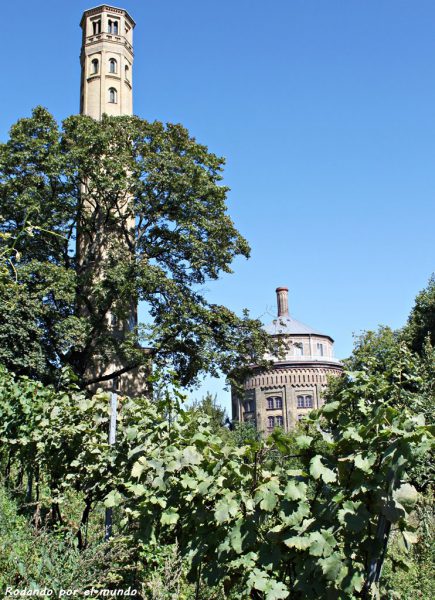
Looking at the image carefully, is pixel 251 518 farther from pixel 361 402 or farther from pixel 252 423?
pixel 252 423

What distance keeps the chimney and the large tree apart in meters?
38.9

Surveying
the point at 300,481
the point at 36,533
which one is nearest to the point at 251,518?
the point at 300,481

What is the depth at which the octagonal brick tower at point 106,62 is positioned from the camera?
3412cm

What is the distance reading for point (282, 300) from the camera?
6294 cm

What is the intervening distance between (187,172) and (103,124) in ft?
12.6

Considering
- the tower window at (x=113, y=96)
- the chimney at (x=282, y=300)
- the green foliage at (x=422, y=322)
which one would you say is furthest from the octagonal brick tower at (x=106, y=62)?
the chimney at (x=282, y=300)

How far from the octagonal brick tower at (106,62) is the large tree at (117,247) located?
12021 mm

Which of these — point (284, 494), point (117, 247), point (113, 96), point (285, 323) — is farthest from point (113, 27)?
point (284, 494)

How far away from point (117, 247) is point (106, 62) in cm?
1784

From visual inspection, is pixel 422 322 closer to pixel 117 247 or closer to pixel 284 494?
pixel 117 247

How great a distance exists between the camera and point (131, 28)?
123 feet

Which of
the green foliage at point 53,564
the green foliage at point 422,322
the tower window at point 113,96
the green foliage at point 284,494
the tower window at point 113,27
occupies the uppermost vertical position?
the tower window at point 113,27

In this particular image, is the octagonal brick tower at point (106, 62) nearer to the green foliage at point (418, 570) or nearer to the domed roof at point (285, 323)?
the domed roof at point (285, 323)

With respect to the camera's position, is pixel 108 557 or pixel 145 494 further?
pixel 145 494
